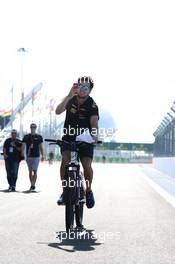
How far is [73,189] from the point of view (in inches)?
284

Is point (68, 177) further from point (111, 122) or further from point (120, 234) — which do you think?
point (111, 122)

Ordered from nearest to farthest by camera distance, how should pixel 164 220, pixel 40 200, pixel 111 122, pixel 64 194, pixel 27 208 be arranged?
1. pixel 64 194
2. pixel 164 220
3. pixel 27 208
4. pixel 40 200
5. pixel 111 122

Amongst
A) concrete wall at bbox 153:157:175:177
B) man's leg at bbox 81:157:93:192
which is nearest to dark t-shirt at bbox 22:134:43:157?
man's leg at bbox 81:157:93:192

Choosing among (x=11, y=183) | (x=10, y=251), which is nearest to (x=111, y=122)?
(x=11, y=183)

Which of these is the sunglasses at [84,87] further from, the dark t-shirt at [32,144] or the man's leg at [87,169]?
the dark t-shirt at [32,144]

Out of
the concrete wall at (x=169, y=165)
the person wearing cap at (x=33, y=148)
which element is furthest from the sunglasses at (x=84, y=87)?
the concrete wall at (x=169, y=165)

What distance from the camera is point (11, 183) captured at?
15555mm

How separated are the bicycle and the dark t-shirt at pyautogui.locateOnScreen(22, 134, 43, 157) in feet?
26.7

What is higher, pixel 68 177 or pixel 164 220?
pixel 68 177

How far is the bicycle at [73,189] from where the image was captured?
706cm

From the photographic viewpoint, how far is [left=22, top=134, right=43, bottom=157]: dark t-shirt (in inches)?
615

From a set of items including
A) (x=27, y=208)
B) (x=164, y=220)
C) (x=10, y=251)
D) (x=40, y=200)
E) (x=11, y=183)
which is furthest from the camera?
(x=11, y=183)

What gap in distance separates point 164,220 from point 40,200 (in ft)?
13.2

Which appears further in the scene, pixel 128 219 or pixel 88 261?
pixel 128 219
